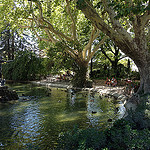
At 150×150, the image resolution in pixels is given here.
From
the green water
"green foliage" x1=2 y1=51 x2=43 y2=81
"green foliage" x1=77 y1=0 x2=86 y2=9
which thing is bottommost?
the green water

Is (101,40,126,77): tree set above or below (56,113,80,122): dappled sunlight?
above

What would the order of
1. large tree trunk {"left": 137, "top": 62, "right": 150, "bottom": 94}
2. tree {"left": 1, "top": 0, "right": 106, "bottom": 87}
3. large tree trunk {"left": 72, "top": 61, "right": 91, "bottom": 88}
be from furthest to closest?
1. large tree trunk {"left": 72, "top": 61, "right": 91, "bottom": 88}
2. tree {"left": 1, "top": 0, "right": 106, "bottom": 87}
3. large tree trunk {"left": 137, "top": 62, "right": 150, "bottom": 94}

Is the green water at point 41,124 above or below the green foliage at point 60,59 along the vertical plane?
below

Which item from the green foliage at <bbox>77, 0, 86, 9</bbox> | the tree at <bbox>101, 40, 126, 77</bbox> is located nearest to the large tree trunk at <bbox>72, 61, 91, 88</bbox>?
the tree at <bbox>101, 40, 126, 77</bbox>

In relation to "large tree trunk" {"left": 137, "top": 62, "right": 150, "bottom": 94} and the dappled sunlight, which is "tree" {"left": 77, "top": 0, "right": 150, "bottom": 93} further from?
the dappled sunlight

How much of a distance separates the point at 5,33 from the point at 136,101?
3657 cm

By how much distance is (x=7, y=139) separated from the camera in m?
5.61

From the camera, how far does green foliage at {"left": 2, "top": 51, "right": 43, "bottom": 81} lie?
97.4 feet

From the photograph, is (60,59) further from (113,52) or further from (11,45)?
(11,45)

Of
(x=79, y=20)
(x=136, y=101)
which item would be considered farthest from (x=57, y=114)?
(x=79, y=20)

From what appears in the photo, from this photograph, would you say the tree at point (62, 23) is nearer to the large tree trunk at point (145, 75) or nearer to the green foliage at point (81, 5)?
the green foliage at point (81, 5)

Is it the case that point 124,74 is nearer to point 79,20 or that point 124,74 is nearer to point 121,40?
point 79,20

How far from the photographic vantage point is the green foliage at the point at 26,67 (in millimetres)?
29689

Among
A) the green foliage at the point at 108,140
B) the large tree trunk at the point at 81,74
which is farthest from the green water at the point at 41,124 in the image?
the large tree trunk at the point at 81,74
